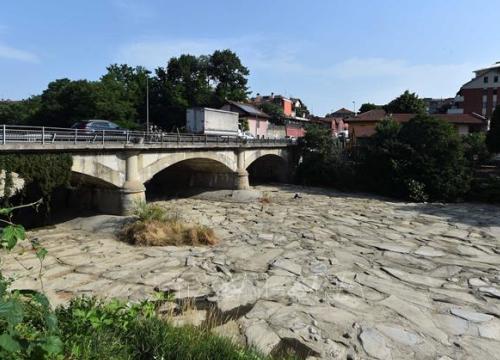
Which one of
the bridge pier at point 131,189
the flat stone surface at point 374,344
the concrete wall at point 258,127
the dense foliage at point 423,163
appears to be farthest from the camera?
A: the concrete wall at point 258,127

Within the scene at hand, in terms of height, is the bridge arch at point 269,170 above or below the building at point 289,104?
below

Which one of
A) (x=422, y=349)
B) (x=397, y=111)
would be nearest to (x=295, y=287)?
(x=422, y=349)

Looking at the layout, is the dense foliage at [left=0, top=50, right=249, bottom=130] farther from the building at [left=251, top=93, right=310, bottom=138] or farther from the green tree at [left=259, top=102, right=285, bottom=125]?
the building at [left=251, top=93, right=310, bottom=138]

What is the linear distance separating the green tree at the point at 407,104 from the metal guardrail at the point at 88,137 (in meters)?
50.4

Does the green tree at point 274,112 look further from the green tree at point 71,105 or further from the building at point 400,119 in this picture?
the green tree at point 71,105

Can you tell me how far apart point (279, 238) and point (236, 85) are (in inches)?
2520

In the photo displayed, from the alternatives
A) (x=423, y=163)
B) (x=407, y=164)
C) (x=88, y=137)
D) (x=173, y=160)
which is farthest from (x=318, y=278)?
(x=407, y=164)

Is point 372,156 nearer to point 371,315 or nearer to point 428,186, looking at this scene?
point 428,186

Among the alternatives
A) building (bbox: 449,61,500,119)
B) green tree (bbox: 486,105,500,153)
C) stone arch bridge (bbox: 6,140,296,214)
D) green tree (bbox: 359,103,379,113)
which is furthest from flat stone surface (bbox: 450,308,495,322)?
green tree (bbox: 359,103,379,113)

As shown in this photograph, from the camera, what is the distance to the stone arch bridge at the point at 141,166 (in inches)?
770

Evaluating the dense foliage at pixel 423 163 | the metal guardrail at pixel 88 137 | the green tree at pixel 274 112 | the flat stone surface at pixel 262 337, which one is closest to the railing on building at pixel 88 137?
the metal guardrail at pixel 88 137

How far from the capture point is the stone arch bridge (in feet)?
64.2

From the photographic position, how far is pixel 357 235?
19.6 m

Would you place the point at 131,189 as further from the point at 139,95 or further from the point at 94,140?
the point at 139,95
